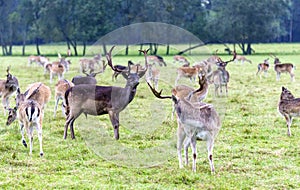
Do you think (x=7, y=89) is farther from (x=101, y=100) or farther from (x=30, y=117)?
(x=30, y=117)

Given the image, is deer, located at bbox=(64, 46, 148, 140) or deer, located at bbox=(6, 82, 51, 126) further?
deer, located at bbox=(6, 82, 51, 126)

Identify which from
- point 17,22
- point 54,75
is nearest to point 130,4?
point 17,22

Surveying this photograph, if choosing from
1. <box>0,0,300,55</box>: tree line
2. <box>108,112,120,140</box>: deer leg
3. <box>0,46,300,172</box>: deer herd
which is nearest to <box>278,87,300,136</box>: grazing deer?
<box>0,46,300,172</box>: deer herd

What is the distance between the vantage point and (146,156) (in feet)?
27.9

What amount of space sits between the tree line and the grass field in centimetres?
2997

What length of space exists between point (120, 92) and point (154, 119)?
2.61 meters

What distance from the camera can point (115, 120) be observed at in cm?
991

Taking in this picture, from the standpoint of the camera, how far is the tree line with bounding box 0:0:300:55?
43.6 metres

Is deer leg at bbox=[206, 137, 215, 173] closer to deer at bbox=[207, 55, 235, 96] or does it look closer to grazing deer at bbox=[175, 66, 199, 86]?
deer at bbox=[207, 55, 235, 96]

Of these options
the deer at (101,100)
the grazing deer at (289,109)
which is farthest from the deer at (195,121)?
the grazing deer at (289,109)

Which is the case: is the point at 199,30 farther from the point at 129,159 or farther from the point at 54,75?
A: the point at 129,159

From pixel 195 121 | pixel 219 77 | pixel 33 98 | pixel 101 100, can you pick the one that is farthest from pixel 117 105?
pixel 219 77

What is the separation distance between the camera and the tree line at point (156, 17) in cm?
4356

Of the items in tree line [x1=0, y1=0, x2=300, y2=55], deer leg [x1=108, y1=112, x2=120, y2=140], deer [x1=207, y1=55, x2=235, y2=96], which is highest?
tree line [x1=0, y1=0, x2=300, y2=55]
